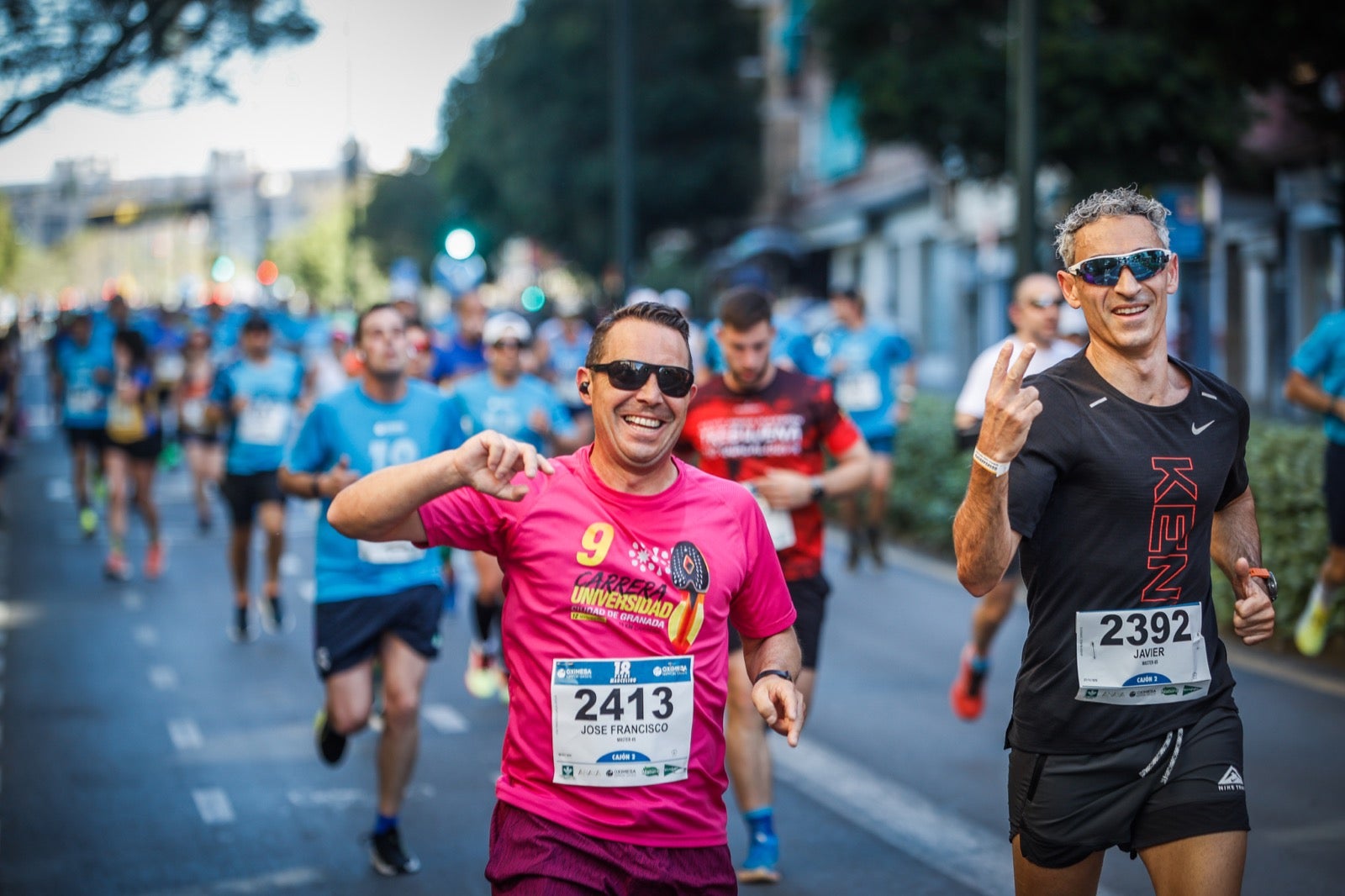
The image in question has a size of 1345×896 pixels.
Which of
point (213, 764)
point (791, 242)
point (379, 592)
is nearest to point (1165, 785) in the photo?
point (379, 592)

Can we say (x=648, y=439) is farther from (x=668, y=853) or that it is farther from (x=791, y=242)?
(x=791, y=242)

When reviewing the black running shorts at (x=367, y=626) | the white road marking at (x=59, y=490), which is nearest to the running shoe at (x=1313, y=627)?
the black running shorts at (x=367, y=626)

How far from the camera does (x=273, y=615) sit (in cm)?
1110

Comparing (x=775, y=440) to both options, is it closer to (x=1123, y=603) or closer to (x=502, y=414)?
(x=1123, y=603)

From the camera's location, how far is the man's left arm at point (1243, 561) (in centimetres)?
371

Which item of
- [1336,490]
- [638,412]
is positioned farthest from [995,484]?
[1336,490]

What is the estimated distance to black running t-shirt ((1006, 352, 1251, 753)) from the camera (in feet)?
11.8

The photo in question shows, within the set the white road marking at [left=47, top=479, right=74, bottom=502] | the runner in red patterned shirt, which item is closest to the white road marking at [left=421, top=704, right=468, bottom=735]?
the runner in red patterned shirt

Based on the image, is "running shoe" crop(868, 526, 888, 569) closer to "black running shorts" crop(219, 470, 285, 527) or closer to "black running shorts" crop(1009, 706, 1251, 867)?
"black running shorts" crop(219, 470, 285, 527)

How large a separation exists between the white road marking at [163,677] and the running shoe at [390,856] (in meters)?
3.88

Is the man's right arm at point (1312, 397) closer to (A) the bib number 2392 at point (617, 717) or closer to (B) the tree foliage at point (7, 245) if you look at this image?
(A) the bib number 2392 at point (617, 717)

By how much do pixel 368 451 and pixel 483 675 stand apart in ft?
9.07

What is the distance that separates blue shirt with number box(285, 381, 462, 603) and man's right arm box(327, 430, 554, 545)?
8.86 feet

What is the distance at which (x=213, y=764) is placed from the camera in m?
7.64
